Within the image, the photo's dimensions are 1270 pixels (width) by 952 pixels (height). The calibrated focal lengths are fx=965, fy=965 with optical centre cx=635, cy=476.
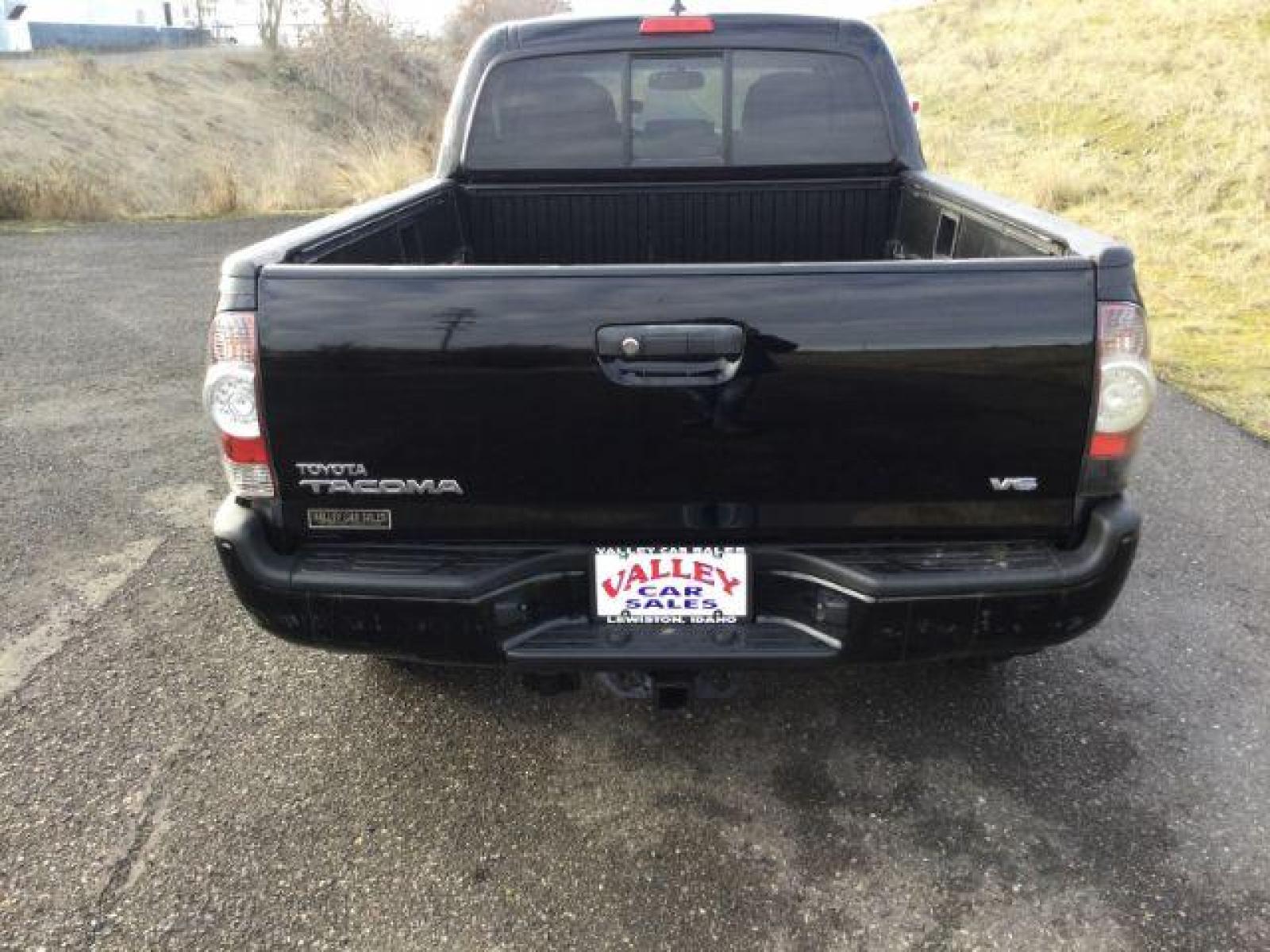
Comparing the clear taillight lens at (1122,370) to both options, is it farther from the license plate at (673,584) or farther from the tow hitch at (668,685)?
the tow hitch at (668,685)

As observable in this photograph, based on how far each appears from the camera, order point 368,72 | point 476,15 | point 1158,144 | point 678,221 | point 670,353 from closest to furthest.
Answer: point 670,353
point 678,221
point 1158,144
point 368,72
point 476,15

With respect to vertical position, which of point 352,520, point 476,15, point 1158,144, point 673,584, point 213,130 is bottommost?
point 213,130

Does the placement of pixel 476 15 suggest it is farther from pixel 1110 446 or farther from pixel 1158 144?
pixel 1110 446

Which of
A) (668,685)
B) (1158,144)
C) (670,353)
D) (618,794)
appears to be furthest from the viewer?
(1158,144)

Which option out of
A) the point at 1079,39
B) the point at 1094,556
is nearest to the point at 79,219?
the point at 1094,556

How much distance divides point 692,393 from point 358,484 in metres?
0.77

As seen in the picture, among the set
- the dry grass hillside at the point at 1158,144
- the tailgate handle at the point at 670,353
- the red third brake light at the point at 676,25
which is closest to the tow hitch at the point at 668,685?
the tailgate handle at the point at 670,353

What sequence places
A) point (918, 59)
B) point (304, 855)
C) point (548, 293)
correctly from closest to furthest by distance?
point (548, 293) → point (304, 855) → point (918, 59)

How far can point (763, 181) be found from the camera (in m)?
3.81

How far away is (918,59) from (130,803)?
38.7 metres

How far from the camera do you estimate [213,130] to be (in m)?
29.7

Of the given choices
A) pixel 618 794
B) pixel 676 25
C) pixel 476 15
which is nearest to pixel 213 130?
pixel 476 15

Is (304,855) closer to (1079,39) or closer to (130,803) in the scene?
(130,803)

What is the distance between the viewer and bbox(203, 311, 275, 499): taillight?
204 cm
